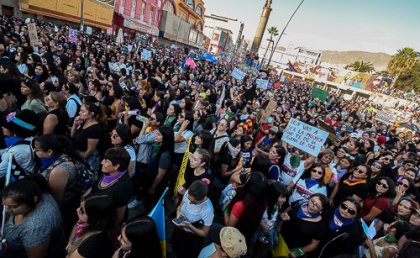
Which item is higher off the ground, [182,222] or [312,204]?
[312,204]

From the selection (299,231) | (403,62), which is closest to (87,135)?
(299,231)

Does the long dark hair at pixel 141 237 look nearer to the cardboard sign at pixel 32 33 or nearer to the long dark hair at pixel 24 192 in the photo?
the long dark hair at pixel 24 192

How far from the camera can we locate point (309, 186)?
3.84 metres

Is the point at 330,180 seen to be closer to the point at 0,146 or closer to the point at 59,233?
the point at 59,233

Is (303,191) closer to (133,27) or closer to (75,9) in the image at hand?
(75,9)

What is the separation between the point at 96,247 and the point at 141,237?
38 centimetres

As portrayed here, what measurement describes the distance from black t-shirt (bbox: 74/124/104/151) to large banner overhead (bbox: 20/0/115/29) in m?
22.5

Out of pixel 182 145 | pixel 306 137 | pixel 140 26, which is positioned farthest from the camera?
pixel 140 26

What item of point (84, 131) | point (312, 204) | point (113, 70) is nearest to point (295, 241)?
point (312, 204)

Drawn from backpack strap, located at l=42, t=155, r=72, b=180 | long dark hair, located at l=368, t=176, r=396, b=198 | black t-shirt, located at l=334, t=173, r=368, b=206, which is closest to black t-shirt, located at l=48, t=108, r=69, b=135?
backpack strap, located at l=42, t=155, r=72, b=180

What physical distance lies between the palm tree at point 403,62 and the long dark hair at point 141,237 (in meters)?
66.3

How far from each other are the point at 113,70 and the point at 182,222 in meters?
8.49

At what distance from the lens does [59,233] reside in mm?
2021

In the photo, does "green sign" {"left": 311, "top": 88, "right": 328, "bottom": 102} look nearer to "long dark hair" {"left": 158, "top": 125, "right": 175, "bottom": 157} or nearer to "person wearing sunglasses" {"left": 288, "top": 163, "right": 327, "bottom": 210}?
"person wearing sunglasses" {"left": 288, "top": 163, "right": 327, "bottom": 210}
